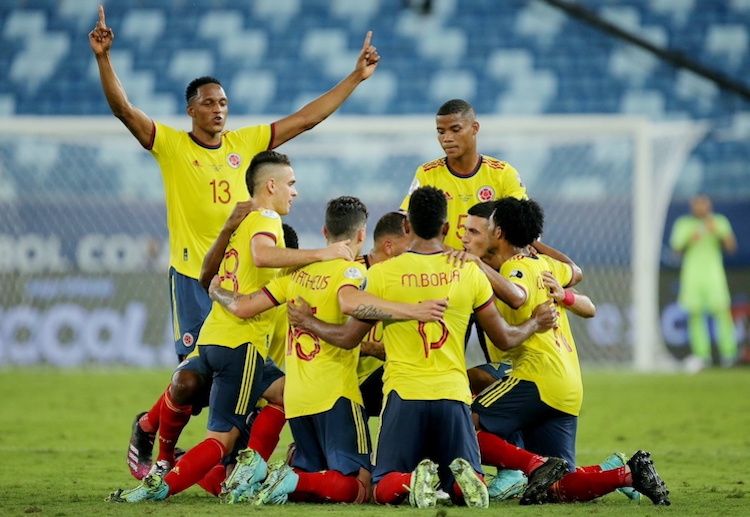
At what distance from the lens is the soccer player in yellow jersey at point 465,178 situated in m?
7.26

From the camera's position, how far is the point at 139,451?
7.23 metres

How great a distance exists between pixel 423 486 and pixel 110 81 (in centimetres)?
276

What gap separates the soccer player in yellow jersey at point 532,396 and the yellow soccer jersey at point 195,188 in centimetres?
162

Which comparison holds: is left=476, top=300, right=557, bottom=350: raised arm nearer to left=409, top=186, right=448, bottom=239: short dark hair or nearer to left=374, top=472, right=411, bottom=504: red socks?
left=409, top=186, right=448, bottom=239: short dark hair

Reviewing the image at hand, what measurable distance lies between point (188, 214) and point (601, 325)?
372 inches

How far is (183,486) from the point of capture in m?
6.16

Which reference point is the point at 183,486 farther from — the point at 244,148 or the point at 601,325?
the point at 601,325

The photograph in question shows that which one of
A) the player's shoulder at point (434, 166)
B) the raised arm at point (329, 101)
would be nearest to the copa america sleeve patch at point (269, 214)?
the raised arm at point (329, 101)

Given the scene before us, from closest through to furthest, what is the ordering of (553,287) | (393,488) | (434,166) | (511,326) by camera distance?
(393,488) → (511,326) → (553,287) → (434,166)

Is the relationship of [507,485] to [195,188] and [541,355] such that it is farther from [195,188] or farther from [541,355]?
[195,188]

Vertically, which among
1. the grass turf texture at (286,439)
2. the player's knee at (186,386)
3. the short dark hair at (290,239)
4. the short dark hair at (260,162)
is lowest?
the grass turf texture at (286,439)

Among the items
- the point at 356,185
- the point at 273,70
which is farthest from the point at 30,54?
the point at 356,185

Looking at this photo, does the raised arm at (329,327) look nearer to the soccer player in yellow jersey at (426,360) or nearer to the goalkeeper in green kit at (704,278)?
the soccer player in yellow jersey at (426,360)

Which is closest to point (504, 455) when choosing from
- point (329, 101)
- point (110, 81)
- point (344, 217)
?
point (344, 217)
